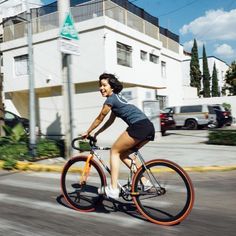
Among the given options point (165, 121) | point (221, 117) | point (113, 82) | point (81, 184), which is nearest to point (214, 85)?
point (221, 117)

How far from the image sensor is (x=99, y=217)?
5.27 meters

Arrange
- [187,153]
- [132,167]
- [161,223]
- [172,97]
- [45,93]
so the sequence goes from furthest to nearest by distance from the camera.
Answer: [172,97]
[45,93]
[187,153]
[132,167]
[161,223]

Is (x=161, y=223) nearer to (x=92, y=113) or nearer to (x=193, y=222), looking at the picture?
(x=193, y=222)

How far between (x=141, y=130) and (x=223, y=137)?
8987mm

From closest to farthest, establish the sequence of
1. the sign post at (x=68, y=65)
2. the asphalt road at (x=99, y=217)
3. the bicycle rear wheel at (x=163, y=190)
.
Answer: the asphalt road at (x=99, y=217), the bicycle rear wheel at (x=163, y=190), the sign post at (x=68, y=65)

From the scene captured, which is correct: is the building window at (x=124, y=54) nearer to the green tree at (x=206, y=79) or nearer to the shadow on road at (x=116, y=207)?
the shadow on road at (x=116, y=207)

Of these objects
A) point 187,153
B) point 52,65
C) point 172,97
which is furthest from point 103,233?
point 172,97

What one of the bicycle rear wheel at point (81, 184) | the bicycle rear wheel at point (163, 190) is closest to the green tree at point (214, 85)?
the bicycle rear wheel at point (81, 184)

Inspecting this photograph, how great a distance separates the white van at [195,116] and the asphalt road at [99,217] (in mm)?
17608

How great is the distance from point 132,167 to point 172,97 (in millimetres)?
29369

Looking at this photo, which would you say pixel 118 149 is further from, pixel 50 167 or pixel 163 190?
pixel 50 167

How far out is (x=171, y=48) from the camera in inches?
1352

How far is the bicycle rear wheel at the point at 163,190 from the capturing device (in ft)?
15.8

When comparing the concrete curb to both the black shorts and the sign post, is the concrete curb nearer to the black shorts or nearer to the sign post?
the sign post
